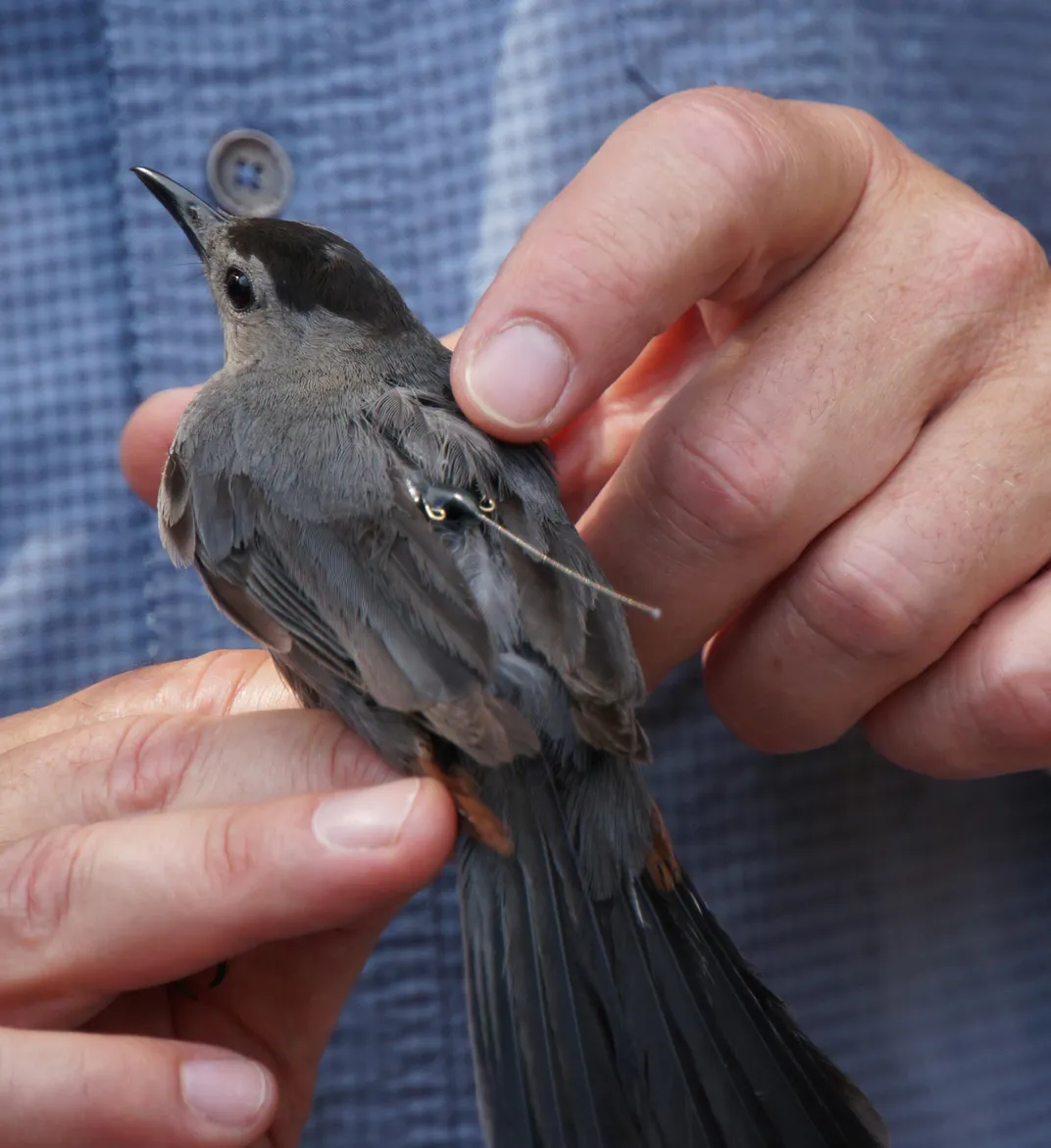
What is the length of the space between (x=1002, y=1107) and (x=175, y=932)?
1.41 metres

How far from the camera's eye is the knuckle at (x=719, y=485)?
1419mm

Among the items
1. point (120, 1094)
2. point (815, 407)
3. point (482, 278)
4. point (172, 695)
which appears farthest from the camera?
point (482, 278)

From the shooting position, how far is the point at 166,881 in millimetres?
1104

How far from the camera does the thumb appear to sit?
66.2 inches

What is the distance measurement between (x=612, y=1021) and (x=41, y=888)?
630mm

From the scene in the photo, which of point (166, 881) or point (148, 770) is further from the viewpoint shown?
point (148, 770)

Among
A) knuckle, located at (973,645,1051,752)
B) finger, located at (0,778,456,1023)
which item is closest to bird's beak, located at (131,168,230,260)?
finger, located at (0,778,456,1023)

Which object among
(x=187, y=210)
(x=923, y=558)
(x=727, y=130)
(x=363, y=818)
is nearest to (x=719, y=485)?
(x=923, y=558)

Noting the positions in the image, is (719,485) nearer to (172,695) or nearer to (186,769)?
(186,769)

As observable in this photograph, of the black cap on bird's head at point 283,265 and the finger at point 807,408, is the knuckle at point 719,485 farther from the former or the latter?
the black cap on bird's head at point 283,265

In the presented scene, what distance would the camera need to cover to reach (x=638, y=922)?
4.17ft

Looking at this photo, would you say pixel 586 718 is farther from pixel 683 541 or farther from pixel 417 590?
pixel 683 541

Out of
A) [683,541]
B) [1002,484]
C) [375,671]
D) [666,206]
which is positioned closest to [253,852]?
[375,671]

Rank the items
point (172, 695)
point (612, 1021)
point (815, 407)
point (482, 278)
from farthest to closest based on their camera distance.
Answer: point (482, 278)
point (172, 695)
point (815, 407)
point (612, 1021)
